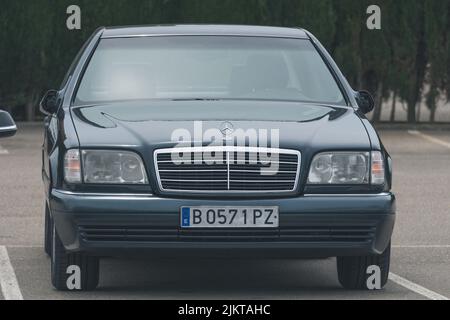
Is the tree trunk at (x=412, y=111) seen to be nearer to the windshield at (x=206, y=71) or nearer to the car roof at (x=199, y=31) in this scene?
the car roof at (x=199, y=31)

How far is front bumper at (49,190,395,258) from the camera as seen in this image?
26.9 feet

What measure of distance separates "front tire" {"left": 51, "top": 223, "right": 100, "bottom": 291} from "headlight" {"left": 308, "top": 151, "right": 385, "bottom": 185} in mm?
1371

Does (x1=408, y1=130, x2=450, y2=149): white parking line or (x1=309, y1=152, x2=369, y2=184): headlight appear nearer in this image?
(x1=309, y1=152, x2=369, y2=184): headlight

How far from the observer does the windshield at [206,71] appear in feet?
31.4

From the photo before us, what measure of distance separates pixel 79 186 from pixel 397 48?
57.7 feet

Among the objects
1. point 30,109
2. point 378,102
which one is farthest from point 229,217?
point 378,102

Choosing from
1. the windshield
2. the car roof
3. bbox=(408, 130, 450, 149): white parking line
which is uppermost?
the car roof

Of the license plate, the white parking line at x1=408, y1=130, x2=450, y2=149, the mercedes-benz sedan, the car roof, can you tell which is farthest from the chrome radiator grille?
the white parking line at x1=408, y1=130, x2=450, y2=149

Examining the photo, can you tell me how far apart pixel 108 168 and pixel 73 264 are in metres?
0.64

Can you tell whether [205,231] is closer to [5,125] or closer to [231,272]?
[231,272]

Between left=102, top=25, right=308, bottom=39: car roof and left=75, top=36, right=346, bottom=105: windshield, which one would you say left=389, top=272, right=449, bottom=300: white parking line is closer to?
left=75, top=36, right=346, bottom=105: windshield

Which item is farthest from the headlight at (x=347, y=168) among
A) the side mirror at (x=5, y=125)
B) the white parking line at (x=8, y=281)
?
the side mirror at (x=5, y=125)

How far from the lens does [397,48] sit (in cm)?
2544

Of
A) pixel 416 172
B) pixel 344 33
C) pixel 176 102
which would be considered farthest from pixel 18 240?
pixel 344 33
